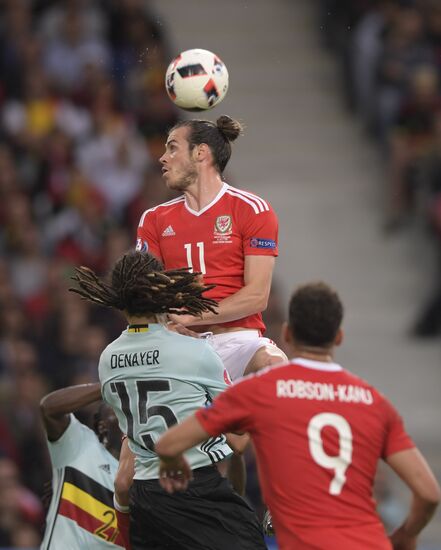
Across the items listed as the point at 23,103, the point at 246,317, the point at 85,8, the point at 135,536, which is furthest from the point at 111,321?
the point at 135,536

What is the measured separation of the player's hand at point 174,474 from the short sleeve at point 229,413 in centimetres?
19

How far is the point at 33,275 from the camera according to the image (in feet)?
41.9

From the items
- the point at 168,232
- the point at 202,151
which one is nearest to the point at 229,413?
the point at 168,232

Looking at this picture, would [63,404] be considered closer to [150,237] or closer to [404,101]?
[150,237]

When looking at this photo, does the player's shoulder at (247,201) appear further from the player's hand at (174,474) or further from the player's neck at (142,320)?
the player's hand at (174,474)

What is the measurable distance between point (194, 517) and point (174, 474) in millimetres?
638

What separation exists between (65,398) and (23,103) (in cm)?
739

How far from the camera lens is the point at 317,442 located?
18.0 feet

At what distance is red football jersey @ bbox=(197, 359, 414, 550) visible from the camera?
5465 mm

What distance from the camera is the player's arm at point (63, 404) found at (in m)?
6.87

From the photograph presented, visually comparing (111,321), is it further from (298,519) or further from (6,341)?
(298,519)

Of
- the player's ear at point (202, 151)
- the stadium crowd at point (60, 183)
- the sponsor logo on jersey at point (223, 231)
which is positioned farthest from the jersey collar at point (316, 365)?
the stadium crowd at point (60, 183)

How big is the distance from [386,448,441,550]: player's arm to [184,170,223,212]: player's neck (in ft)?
7.44

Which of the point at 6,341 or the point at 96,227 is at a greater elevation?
the point at 96,227
